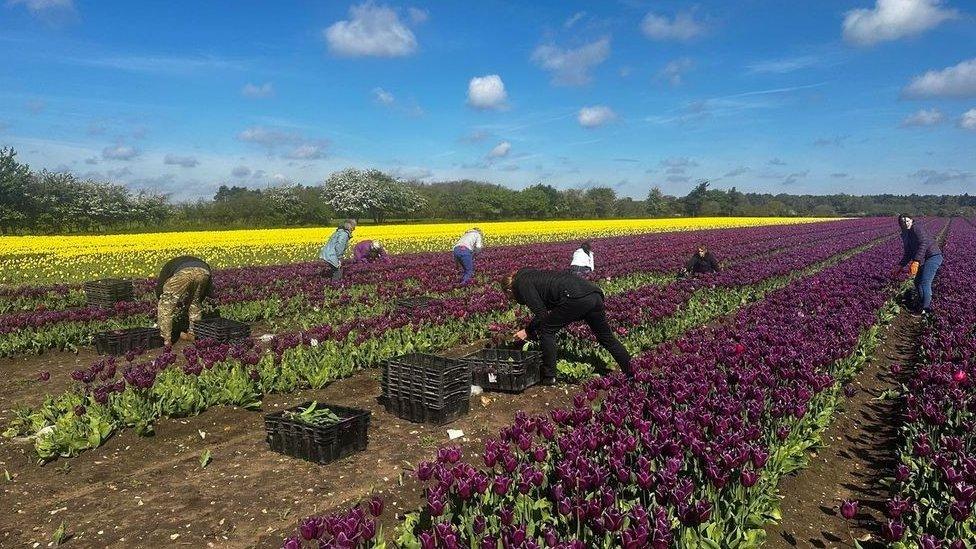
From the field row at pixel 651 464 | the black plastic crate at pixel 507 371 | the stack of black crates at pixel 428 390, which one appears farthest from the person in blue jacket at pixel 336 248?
the field row at pixel 651 464

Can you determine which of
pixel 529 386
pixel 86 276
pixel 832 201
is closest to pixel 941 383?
pixel 529 386

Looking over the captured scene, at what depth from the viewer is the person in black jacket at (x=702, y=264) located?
→ 17969 millimetres

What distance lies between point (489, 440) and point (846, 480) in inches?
136

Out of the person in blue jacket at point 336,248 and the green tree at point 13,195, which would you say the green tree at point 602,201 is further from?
the person in blue jacket at point 336,248

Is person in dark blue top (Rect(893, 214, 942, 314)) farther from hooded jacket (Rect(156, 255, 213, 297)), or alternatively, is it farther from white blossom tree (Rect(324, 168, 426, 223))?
white blossom tree (Rect(324, 168, 426, 223))

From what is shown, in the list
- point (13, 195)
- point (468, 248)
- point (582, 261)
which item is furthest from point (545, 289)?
point (13, 195)

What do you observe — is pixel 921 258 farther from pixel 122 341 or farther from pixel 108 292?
pixel 108 292

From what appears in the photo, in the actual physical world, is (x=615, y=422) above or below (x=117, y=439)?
above

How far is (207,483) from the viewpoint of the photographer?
18.2 ft

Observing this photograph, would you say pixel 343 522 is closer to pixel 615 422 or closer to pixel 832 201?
pixel 615 422

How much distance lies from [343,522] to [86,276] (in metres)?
24.6

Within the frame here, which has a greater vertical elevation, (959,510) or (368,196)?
(368,196)

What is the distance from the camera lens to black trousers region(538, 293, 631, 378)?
7473 mm

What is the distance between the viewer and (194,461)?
6.05 metres
